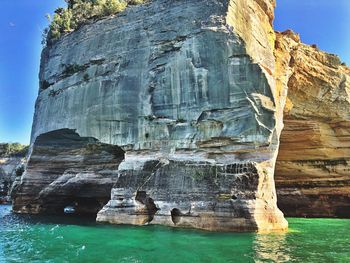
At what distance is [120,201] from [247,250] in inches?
364

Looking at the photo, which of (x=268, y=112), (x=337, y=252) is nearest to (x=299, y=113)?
(x=268, y=112)

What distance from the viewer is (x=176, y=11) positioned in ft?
77.5

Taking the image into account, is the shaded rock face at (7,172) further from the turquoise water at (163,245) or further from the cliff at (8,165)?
the turquoise water at (163,245)

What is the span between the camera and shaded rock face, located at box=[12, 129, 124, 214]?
27.2 meters

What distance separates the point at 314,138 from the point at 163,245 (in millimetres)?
18068

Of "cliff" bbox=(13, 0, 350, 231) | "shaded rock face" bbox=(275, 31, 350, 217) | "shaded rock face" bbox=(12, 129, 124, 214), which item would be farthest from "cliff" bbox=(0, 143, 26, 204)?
"shaded rock face" bbox=(275, 31, 350, 217)

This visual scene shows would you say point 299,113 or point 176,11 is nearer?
point 176,11

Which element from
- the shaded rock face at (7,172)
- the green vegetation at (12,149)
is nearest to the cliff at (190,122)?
the shaded rock face at (7,172)

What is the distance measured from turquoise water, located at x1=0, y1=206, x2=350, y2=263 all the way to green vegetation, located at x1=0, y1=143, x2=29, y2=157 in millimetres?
51268

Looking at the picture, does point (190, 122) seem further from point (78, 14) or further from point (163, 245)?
point (78, 14)

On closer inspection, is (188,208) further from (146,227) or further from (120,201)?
(120,201)

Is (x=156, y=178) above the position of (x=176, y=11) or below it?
below

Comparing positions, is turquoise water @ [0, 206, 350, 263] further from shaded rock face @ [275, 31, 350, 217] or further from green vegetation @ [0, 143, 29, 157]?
green vegetation @ [0, 143, 29, 157]

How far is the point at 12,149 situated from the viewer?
71.6 m
